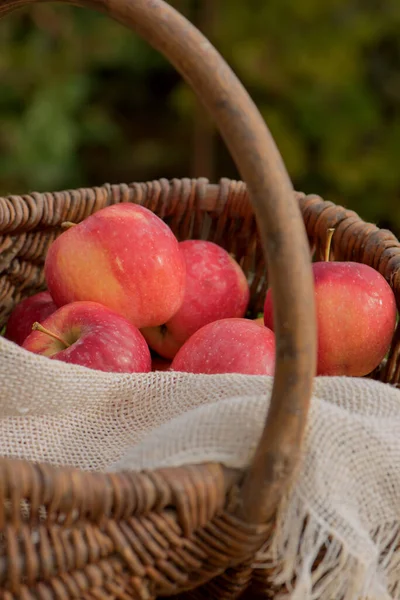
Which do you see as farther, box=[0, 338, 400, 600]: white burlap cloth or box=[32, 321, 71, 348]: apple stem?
box=[32, 321, 71, 348]: apple stem

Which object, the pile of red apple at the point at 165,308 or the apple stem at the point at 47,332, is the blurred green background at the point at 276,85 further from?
the apple stem at the point at 47,332

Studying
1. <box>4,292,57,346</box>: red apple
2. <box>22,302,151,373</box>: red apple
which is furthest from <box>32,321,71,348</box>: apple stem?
<box>4,292,57,346</box>: red apple

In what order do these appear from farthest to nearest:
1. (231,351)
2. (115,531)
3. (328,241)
Answer: (328,241) < (231,351) < (115,531)

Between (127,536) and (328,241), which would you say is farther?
(328,241)

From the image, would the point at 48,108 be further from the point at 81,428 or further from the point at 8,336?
the point at 81,428

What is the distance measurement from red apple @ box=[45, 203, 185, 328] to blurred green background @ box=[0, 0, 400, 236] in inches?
52.8

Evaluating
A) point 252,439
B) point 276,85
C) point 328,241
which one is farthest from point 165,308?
point 276,85

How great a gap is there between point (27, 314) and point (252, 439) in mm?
390

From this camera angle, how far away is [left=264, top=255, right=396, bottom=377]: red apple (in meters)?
0.66

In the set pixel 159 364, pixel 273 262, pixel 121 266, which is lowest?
pixel 159 364

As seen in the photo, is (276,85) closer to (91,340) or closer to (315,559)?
(91,340)

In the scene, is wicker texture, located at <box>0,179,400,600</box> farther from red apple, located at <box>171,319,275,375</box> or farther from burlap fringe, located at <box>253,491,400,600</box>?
red apple, located at <box>171,319,275,375</box>

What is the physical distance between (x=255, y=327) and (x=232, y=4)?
1.71m

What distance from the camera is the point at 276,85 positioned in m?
2.07
